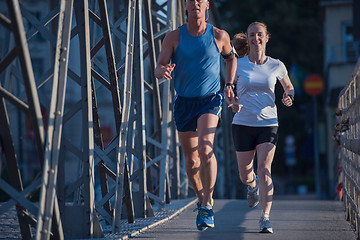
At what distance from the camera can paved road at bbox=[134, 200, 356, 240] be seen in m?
7.01

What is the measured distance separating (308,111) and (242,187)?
7.04 meters

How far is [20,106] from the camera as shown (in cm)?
519

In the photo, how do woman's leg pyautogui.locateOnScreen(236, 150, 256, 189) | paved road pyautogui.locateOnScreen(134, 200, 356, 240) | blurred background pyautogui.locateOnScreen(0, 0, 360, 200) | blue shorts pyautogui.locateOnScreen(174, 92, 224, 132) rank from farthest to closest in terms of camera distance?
blurred background pyautogui.locateOnScreen(0, 0, 360, 200), woman's leg pyautogui.locateOnScreen(236, 150, 256, 189), paved road pyautogui.locateOnScreen(134, 200, 356, 240), blue shorts pyautogui.locateOnScreen(174, 92, 224, 132)

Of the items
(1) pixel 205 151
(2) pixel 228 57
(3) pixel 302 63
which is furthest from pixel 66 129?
(3) pixel 302 63

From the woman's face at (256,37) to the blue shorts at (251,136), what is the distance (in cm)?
73

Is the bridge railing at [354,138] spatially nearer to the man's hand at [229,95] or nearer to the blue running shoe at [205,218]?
the man's hand at [229,95]

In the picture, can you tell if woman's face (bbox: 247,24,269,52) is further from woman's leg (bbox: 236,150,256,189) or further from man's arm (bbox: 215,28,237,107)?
woman's leg (bbox: 236,150,256,189)

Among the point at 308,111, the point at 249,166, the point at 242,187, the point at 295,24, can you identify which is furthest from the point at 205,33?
the point at 295,24

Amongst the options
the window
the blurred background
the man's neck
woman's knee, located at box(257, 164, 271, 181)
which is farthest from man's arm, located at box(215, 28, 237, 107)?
the window

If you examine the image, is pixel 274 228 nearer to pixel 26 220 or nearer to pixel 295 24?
pixel 26 220

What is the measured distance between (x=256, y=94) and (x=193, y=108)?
0.96 meters

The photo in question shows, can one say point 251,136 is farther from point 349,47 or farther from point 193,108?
point 349,47

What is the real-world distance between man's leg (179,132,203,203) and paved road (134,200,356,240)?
0.46 meters

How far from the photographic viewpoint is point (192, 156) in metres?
6.80
